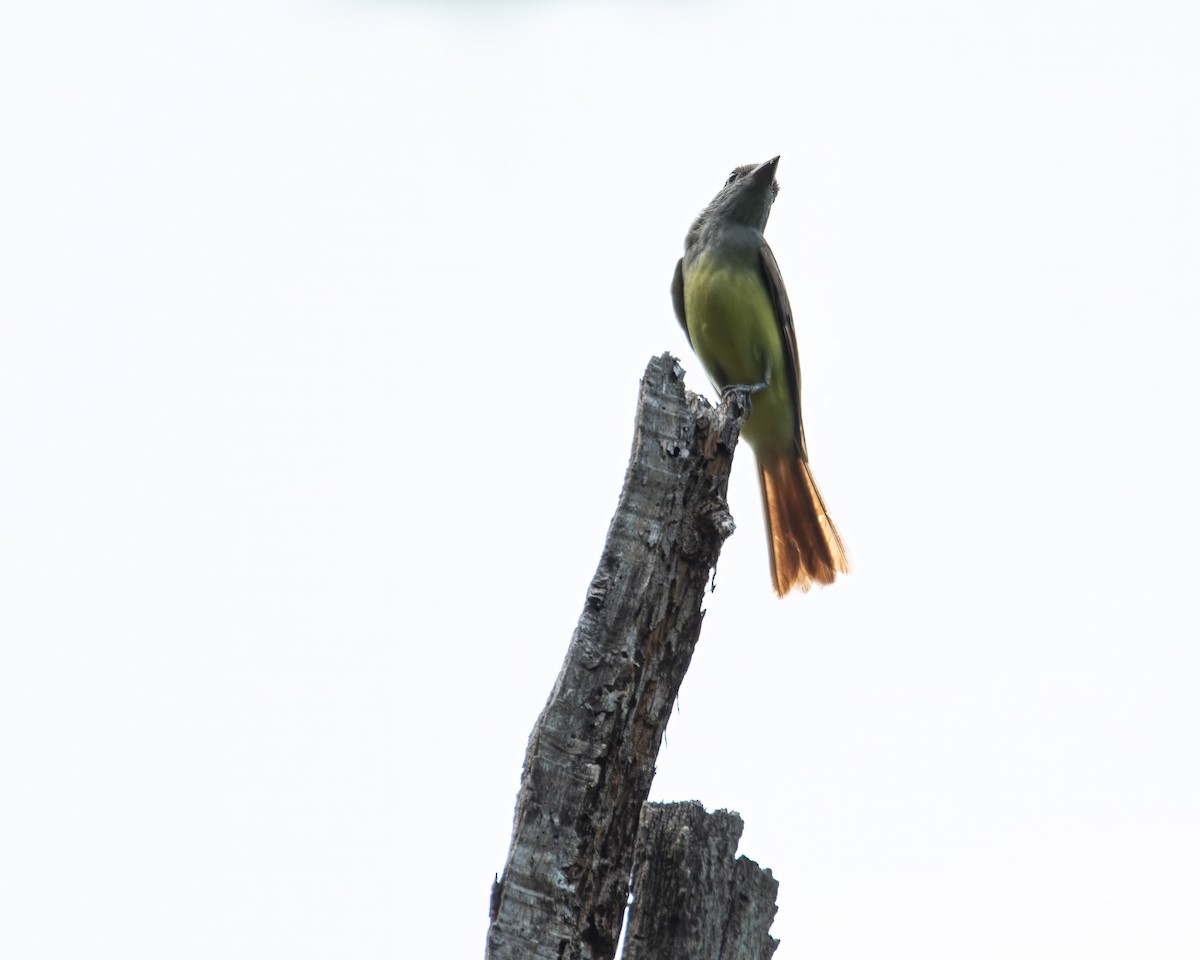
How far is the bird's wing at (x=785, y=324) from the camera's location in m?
7.88

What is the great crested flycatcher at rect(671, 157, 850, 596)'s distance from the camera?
7676 mm

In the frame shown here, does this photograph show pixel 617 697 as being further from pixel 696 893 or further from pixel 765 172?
pixel 765 172

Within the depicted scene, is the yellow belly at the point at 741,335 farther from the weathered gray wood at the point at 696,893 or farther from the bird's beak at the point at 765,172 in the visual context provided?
the weathered gray wood at the point at 696,893

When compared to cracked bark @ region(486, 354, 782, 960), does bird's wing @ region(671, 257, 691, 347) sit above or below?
above

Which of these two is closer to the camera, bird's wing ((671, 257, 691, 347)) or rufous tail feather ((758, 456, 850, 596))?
rufous tail feather ((758, 456, 850, 596))

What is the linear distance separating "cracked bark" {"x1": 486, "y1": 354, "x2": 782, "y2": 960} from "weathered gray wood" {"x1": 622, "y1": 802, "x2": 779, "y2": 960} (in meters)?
0.23

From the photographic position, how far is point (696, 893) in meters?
4.27

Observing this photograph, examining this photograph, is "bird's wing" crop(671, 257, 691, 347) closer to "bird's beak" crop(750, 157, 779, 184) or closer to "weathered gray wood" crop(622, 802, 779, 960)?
"bird's beak" crop(750, 157, 779, 184)

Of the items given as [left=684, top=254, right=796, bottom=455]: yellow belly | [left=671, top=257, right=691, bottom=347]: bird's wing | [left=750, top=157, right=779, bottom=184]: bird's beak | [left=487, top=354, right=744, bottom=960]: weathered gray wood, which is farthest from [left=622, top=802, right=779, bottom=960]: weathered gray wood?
[left=750, top=157, right=779, bottom=184]: bird's beak

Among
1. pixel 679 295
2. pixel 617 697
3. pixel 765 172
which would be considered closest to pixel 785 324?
pixel 679 295

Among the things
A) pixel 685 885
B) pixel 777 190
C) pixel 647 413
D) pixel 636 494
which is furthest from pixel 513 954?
pixel 777 190

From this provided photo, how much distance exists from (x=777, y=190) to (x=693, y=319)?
4.83 ft

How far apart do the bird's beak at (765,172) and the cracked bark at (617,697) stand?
426 cm

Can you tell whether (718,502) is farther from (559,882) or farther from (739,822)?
(559,882)
